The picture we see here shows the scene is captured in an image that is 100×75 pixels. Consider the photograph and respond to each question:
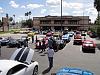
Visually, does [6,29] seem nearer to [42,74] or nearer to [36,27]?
[36,27]

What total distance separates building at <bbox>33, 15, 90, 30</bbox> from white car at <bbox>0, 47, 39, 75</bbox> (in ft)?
376

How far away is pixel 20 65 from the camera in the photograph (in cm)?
1212

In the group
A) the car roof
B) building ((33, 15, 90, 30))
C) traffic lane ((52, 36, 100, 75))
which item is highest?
the car roof

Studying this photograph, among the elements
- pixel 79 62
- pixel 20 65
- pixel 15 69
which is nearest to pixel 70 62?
pixel 79 62

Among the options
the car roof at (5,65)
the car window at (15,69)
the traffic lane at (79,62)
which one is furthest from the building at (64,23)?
the car roof at (5,65)

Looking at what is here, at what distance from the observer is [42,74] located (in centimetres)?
1619

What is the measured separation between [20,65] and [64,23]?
392 ft

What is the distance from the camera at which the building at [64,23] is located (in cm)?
13012

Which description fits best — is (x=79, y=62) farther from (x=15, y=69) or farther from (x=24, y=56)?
(x=15, y=69)

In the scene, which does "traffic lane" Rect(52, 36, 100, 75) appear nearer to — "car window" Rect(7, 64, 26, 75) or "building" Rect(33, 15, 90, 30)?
"car window" Rect(7, 64, 26, 75)

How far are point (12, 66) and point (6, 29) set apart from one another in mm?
109156

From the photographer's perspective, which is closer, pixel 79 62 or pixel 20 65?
pixel 20 65

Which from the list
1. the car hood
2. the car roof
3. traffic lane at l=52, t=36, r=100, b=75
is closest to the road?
traffic lane at l=52, t=36, r=100, b=75

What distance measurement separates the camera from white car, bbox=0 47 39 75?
35.6 ft
